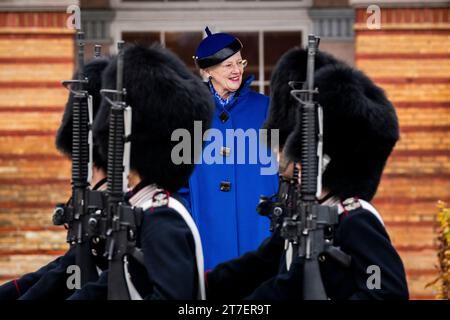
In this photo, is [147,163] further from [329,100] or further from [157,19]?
[157,19]

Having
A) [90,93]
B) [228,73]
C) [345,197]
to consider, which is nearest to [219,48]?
[228,73]

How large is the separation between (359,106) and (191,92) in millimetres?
628

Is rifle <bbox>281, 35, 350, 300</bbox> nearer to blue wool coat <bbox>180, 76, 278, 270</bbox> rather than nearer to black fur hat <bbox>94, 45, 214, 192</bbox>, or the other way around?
black fur hat <bbox>94, 45, 214, 192</bbox>

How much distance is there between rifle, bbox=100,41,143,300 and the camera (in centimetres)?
438

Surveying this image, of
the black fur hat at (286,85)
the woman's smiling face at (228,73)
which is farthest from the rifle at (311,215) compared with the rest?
the woman's smiling face at (228,73)

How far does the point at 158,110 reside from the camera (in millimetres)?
4566

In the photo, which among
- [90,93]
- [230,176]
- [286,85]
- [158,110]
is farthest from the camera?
[230,176]

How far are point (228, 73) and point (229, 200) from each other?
619 millimetres

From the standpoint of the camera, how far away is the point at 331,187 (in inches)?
183

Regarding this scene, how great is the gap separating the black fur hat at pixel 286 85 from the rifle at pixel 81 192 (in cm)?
75

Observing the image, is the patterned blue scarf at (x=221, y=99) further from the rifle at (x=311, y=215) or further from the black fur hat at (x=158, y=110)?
the rifle at (x=311, y=215)

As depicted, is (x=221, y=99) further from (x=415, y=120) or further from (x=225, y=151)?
(x=415, y=120)

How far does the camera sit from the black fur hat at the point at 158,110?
15.0ft

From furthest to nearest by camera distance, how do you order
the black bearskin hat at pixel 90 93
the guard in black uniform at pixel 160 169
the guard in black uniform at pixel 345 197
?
the black bearskin hat at pixel 90 93
the guard in black uniform at pixel 345 197
the guard in black uniform at pixel 160 169
